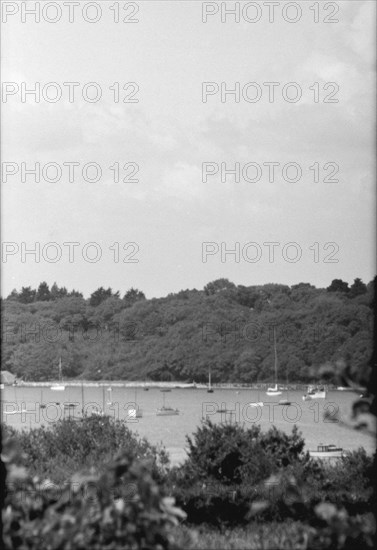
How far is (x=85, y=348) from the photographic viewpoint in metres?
112

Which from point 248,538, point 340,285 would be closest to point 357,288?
point 340,285

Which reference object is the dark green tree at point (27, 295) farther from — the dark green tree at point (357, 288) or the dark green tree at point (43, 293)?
the dark green tree at point (357, 288)

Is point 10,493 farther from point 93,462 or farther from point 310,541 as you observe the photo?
point 93,462

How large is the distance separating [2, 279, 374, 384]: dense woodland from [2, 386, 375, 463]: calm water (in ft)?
8.72

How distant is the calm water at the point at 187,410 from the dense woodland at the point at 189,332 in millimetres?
2659

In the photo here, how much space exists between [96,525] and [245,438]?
8787 mm

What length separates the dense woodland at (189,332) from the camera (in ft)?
293

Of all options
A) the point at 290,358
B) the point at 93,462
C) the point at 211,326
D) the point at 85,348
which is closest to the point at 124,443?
the point at 93,462

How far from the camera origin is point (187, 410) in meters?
83.1

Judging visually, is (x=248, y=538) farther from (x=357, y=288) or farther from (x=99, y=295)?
(x=99, y=295)

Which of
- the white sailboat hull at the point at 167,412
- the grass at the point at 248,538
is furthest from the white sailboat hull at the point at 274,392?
the grass at the point at 248,538

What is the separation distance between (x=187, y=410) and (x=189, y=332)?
21.0 metres

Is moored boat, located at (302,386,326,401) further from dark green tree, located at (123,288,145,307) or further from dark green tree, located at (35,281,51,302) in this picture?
dark green tree, located at (35,281,51,302)

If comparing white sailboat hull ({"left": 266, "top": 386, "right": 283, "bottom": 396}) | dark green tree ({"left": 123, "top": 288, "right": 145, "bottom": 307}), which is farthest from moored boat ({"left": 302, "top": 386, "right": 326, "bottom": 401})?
dark green tree ({"left": 123, "top": 288, "right": 145, "bottom": 307})
